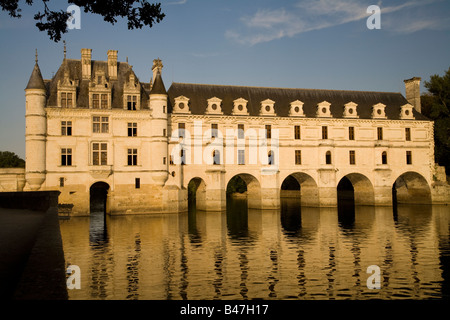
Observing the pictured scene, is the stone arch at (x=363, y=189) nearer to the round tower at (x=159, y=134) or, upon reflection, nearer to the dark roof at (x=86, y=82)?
the round tower at (x=159, y=134)

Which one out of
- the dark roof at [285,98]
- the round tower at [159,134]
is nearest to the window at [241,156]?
the dark roof at [285,98]

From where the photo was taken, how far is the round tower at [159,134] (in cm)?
4156

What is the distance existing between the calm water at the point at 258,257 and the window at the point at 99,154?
6.38 m

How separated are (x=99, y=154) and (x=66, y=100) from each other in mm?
5974

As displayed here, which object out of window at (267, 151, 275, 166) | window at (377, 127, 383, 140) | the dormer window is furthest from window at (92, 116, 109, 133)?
window at (377, 127, 383, 140)

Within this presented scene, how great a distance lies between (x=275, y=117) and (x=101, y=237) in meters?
25.7

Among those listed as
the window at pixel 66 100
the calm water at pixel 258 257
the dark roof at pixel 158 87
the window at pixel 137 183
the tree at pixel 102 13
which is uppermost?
the dark roof at pixel 158 87

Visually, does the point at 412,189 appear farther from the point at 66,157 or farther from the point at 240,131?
the point at 66,157

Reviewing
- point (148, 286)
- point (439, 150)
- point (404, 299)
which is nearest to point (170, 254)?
point (148, 286)

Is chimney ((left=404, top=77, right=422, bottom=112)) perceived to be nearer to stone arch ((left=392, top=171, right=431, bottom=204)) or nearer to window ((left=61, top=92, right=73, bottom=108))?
stone arch ((left=392, top=171, right=431, bottom=204))

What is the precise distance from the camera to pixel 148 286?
1516 cm

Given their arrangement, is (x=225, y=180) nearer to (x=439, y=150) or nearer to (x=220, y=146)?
(x=220, y=146)

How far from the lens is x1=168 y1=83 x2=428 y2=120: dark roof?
46.5 meters

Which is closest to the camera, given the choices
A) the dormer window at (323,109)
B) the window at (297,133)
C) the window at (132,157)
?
the window at (132,157)
